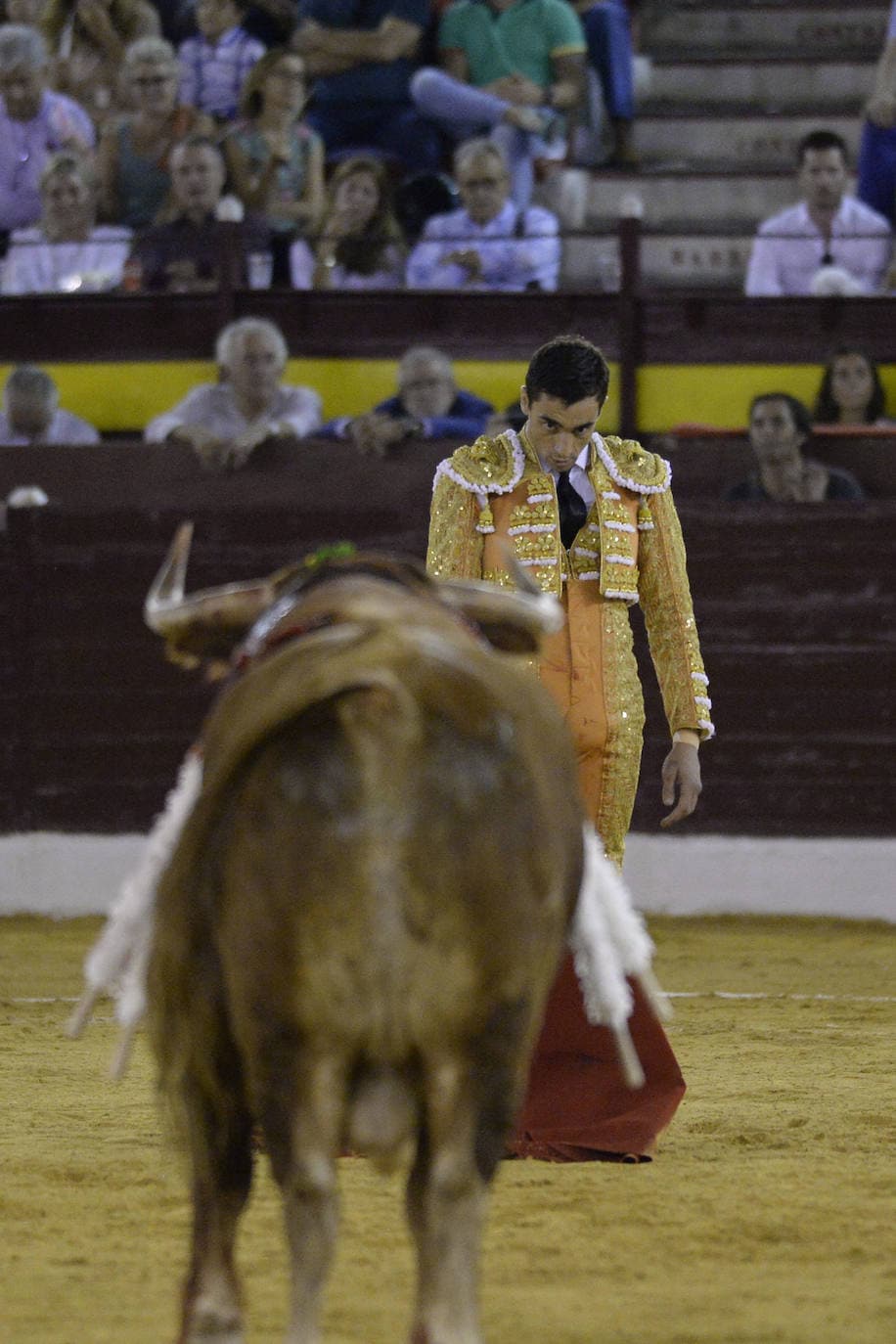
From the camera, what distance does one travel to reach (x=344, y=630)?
2473 mm

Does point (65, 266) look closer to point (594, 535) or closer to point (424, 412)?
point (424, 412)

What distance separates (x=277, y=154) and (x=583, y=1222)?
6.11m

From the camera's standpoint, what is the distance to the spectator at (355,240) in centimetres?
845

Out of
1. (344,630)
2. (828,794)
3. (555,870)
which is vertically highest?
(344,630)

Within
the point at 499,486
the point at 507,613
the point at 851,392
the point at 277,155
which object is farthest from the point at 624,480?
the point at 277,155

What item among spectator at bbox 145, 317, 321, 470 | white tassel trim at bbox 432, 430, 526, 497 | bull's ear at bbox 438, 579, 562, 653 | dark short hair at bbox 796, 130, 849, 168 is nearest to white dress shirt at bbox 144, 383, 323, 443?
spectator at bbox 145, 317, 321, 470

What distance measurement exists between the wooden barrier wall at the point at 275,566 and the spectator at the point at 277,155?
126 centimetres

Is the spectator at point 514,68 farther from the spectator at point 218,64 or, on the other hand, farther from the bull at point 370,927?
the bull at point 370,927

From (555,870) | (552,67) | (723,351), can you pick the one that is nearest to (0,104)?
(552,67)

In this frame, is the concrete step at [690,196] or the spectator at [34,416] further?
the concrete step at [690,196]

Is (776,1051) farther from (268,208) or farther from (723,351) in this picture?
(268,208)

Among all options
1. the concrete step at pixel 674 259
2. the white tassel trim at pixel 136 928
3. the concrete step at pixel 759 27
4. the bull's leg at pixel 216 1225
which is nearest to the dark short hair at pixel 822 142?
the concrete step at pixel 674 259

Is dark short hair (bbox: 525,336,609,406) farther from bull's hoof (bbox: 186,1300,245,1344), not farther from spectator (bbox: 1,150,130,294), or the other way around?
spectator (bbox: 1,150,130,294)

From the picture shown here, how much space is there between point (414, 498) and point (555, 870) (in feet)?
19.3
